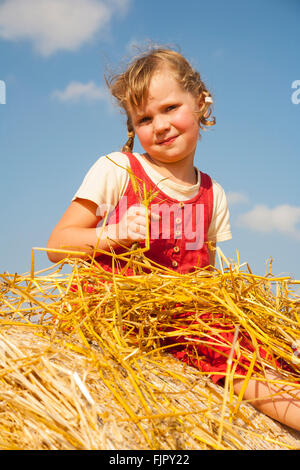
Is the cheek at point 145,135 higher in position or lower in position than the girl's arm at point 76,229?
higher

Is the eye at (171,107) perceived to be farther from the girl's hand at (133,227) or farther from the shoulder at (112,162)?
the girl's hand at (133,227)

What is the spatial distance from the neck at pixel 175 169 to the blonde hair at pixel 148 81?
0.81ft

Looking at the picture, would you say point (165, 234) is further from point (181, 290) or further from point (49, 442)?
point (49, 442)

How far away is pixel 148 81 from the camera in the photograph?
183cm

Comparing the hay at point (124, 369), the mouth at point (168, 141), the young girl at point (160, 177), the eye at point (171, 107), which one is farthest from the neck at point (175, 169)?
the hay at point (124, 369)

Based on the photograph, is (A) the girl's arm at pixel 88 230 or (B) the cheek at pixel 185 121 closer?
(A) the girl's arm at pixel 88 230

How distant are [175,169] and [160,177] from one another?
0.34 ft

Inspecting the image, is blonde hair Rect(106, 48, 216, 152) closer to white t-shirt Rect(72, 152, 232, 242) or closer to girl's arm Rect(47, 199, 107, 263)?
white t-shirt Rect(72, 152, 232, 242)

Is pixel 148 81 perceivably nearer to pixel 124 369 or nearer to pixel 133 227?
pixel 133 227

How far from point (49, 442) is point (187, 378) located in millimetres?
424

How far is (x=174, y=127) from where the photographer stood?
182cm

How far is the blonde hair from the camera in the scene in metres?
1.82

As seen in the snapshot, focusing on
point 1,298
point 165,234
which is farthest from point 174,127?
point 1,298

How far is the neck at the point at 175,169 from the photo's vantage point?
1.92 m
